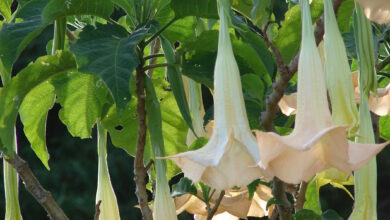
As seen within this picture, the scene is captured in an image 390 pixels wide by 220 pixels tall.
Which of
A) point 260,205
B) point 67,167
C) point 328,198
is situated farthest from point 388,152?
point 260,205

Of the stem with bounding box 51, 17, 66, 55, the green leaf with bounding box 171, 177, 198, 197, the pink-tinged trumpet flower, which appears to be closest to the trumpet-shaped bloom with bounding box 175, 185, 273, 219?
the green leaf with bounding box 171, 177, 198, 197

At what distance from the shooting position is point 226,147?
681 millimetres

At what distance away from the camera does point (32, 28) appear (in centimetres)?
90

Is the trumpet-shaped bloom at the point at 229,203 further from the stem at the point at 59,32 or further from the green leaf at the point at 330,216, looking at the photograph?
the stem at the point at 59,32

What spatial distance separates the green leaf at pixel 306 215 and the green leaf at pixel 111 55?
292 millimetres

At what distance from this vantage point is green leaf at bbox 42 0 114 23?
2.95ft

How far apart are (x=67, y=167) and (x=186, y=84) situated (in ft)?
11.0

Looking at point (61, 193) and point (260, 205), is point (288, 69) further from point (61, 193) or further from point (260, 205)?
point (61, 193)

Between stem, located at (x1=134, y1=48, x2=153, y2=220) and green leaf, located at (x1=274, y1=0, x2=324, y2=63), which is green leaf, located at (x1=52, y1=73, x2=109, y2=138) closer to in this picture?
stem, located at (x1=134, y1=48, x2=153, y2=220)

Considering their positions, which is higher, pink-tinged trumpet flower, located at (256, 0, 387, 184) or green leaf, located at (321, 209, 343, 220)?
pink-tinged trumpet flower, located at (256, 0, 387, 184)

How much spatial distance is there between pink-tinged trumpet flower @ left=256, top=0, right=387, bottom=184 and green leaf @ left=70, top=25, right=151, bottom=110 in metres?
0.22

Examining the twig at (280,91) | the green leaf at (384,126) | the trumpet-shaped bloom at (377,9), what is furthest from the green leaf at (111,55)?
the green leaf at (384,126)

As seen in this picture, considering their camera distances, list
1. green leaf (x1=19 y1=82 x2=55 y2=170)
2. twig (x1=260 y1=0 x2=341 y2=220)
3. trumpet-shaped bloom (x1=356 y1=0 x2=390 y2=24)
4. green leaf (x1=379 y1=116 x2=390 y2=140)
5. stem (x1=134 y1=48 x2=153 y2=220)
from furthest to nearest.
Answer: green leaf (x1=379 y1=116 x2=390 y2=140) → green leaf (x1=19 y1=82 x2=55 y2=170) → stem (x1=134 y1=48 x2=153 y2=220) → twig (x1=260 y1=0 x2=341 y2=220) → trumpet-shaped bloom (x1=356 y1=0 x2=390 y2=24)

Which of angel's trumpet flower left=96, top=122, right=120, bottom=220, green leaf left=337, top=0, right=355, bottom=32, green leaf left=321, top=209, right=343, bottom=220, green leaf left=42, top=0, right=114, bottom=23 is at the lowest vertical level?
green leaf left=321, top=209, right=343, bottom=220
